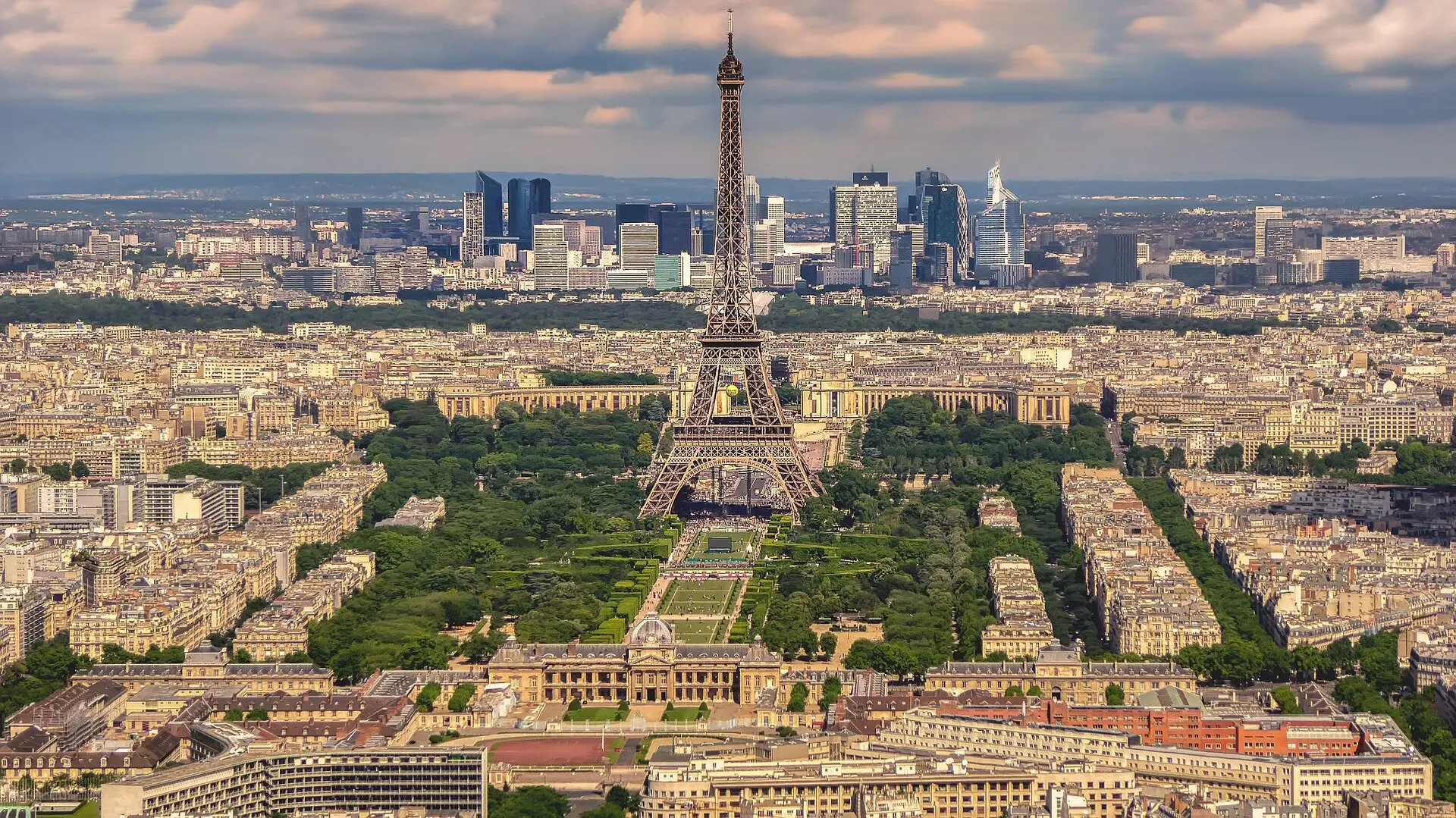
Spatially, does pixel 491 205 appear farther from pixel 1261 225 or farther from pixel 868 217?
pixel 1261 225

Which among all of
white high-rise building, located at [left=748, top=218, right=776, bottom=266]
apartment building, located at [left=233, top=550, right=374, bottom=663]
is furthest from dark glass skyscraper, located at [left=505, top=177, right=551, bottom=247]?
apartment building, located at [left=233, top=550, right=374, bottom=663]

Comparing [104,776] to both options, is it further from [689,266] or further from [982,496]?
[689,266]

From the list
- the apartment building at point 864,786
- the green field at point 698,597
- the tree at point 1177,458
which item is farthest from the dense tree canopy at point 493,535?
the tree at point 1177,458

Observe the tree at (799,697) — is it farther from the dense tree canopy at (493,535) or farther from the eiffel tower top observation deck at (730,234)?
the eiffel tower top observation deck at (730,234)

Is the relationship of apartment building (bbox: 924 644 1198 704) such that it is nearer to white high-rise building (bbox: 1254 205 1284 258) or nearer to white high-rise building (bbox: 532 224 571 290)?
white high-rise building (bbox: 532 224 571 290)

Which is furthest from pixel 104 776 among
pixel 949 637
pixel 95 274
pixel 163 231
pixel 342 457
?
pixel 163 231
